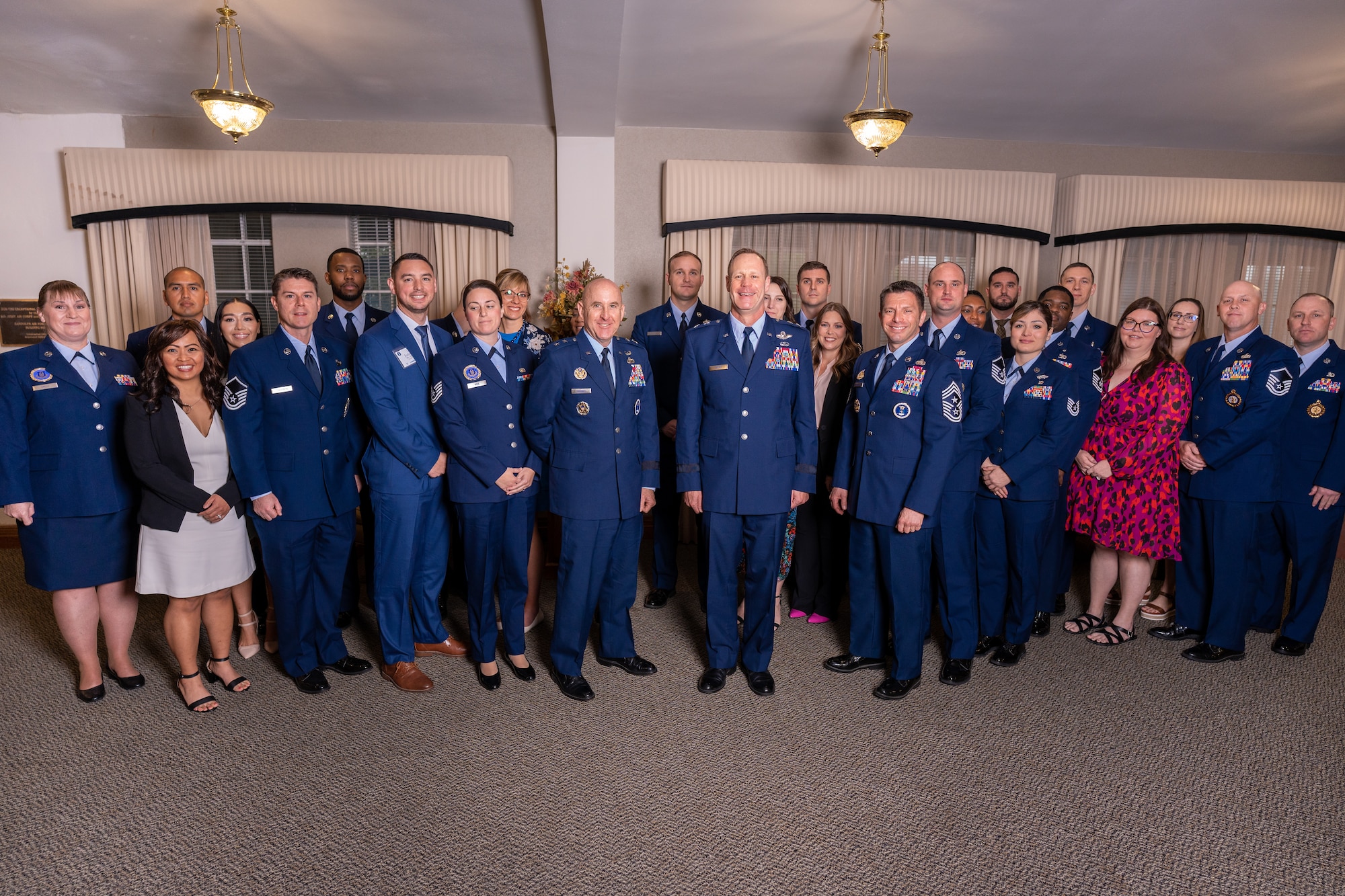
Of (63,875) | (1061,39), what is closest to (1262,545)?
(1061,39)

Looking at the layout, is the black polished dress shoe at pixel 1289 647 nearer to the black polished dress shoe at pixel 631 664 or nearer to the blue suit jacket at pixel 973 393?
the blue suit jacket at pixel 973 393

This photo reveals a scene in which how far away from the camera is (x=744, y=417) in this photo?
9.95ft

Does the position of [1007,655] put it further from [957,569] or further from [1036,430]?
[1036,430]

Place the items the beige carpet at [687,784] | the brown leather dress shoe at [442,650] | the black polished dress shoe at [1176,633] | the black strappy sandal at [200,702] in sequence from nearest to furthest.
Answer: the beige carpet at [687,784], the black strappy sandal at [200,702], the brown leather dress shoe at [442,650], the black polished dress shoe at [1176,633]

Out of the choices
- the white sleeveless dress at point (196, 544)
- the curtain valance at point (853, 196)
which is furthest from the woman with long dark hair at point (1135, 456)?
the white sleeveless dress at point (196, 544)

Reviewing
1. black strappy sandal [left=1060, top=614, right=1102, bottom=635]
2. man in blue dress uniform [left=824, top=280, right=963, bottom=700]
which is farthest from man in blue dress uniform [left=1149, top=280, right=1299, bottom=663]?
man in blue dress uniform [left=824, top=280, right=963, bottom=700]

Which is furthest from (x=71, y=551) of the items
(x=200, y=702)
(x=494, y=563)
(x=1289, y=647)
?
(x=1289, y=647)

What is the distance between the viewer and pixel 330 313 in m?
4.45

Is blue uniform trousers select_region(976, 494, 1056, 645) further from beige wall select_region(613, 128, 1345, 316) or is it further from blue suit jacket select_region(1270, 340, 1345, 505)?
beige wall select_region(613, 128, 1345, 316)

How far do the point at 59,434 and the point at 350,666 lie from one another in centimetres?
151

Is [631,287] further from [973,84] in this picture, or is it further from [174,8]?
[174,8]

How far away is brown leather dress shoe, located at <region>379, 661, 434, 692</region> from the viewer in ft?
10.6

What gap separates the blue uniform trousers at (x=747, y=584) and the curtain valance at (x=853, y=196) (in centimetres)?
381

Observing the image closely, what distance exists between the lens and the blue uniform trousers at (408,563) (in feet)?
10.4
